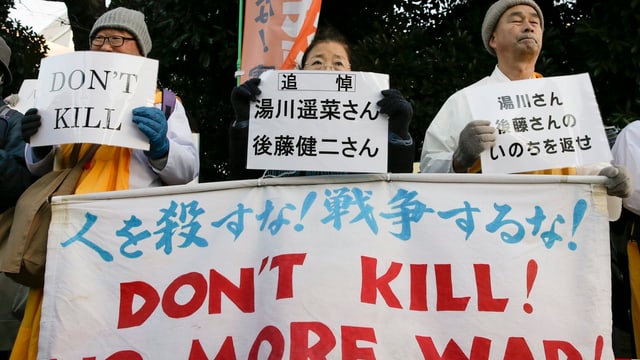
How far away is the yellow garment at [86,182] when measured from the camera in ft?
9.43

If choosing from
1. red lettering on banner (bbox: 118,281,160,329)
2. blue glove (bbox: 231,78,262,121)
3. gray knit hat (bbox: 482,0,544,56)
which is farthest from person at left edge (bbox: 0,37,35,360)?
gray knit hat (bbox: 482,0,544,56)

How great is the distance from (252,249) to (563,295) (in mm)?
1075

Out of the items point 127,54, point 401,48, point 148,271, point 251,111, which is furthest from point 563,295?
point 401,48

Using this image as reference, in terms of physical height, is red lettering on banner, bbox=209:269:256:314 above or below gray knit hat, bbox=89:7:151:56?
below

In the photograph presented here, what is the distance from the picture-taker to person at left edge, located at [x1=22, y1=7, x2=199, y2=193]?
9.55ft

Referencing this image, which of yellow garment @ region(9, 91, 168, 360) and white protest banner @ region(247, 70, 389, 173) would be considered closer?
white protest banner @ region(247, 70, 389, 173)

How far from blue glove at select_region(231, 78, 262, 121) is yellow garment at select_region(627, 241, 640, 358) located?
1.88 metres

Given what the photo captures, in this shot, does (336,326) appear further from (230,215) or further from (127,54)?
(127,54)

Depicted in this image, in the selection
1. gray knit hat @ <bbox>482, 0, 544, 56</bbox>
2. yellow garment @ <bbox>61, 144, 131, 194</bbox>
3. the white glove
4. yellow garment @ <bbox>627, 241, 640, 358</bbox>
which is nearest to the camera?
the white glove

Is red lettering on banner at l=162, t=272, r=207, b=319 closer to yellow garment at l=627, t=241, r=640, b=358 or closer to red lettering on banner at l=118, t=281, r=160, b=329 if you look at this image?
red lettering on banner at l=118, t=281, r=160, b=329

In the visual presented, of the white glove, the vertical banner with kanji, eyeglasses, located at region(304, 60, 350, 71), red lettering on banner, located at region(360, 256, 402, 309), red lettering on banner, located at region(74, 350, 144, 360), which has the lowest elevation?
red lettering on banner, located at region(74, 350, 144, 360)

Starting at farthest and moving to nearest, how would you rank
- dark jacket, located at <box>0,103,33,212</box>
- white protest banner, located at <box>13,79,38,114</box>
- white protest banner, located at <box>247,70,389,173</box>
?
white protest banner, located at <box>13,79,38,114</box> → dark jacket, located at <box>0,103,33,212</box> → white protest banner, located at <box>247,70,389,173</box>

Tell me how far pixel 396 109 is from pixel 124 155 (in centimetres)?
115

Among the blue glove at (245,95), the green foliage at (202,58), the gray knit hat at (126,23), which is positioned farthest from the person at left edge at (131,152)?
the green foliage at (202,58)
